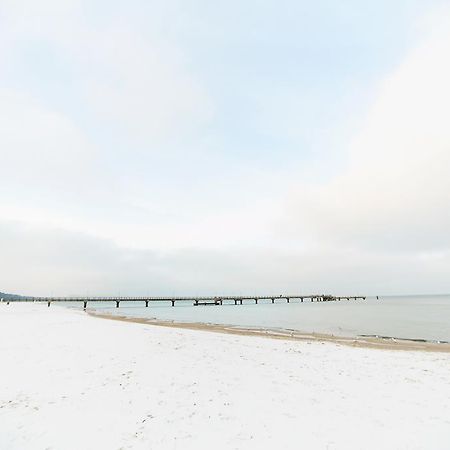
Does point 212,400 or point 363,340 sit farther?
point 363,340

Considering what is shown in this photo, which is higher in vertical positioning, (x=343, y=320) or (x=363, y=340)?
(x=343, y=320)

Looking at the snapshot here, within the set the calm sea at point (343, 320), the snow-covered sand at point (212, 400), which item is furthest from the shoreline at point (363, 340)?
the snow-covered sand at point (212, 400)

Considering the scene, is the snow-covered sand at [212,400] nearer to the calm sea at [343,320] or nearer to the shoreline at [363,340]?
the shoreline at [363,340]

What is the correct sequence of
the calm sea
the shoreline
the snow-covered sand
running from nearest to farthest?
the snow-covered sand
the shoreline
the calm sea

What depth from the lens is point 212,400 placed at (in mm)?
10914

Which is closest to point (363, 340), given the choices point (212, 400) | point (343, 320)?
point (212, 400)

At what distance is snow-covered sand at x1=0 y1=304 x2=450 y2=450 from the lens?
8508mm

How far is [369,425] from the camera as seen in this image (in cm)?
932

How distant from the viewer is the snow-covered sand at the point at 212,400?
27.9ft

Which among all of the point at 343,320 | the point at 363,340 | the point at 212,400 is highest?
the point at 343,320

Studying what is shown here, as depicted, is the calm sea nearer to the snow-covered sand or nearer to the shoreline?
the shoreline

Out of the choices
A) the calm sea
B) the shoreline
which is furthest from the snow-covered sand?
the calm sea

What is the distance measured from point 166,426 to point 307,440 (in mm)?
3645

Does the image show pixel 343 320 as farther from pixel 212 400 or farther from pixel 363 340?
pixel 212 400
